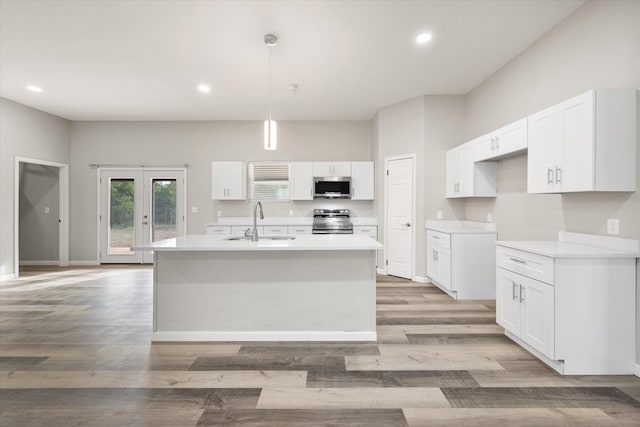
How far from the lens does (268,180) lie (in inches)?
262

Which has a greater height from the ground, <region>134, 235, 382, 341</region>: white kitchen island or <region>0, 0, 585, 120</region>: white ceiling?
<region>0, 0, 585, 120</region>: white ceiling

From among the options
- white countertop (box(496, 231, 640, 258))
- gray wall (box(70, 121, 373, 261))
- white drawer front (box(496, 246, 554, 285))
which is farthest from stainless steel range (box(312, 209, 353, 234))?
white countertop (box(496, 231, 640, 258))

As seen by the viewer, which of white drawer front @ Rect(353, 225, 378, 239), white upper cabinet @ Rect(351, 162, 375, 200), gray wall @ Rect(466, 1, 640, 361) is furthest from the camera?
white upper cabinet @ Rect(351, 162, 375, 200)

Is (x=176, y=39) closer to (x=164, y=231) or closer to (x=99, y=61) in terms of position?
(x=99, y=61)

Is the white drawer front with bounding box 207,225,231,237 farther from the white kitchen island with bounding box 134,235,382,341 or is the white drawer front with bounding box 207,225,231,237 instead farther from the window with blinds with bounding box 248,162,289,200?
the white kitchen island with bounding box 134,235,382,341

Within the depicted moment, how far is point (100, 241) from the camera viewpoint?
6.74 meters

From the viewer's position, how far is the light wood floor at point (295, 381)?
1893 millimetres

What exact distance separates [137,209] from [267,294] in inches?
201

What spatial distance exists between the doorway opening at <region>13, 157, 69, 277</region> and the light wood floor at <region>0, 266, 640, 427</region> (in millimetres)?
3934

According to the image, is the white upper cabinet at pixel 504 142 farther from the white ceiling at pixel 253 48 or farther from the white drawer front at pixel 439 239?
the white drawer front at pixel 439 239

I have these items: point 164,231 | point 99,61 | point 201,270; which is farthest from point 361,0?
point 164,231

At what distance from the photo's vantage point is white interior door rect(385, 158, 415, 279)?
5.39 metres

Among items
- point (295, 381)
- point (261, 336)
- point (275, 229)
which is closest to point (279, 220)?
point (275, 229)

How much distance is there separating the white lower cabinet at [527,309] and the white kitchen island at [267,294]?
1.20 meters
